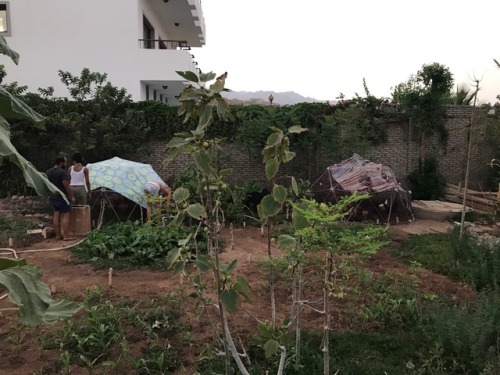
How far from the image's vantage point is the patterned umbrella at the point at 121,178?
8219 millimetres

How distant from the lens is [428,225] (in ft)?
30.3

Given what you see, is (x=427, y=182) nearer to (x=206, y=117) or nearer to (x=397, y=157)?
(x=397, y=157)

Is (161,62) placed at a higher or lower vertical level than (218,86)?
higher

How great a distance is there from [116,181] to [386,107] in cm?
798

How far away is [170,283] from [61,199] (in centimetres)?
295

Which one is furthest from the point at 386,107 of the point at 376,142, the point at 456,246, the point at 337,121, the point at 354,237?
the point at 354,237

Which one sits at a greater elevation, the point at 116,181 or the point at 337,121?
the point at 337,121

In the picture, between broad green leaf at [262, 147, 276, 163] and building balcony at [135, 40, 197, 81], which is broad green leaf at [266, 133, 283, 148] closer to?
broad green leaf at [262, 147, 276, 163]

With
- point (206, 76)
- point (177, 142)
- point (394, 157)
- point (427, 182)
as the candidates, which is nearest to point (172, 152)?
point (177, 142)

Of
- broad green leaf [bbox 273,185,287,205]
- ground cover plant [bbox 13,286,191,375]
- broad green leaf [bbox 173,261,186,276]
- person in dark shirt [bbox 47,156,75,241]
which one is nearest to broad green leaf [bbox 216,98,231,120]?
broad green leaf [bbox 273,185,287,205]

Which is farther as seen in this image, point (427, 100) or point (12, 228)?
point (427, 100)

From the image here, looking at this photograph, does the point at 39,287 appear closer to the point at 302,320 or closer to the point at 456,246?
the point at 302,320

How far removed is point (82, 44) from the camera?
1340 cm

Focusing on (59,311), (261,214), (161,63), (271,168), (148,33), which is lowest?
(59,311)
